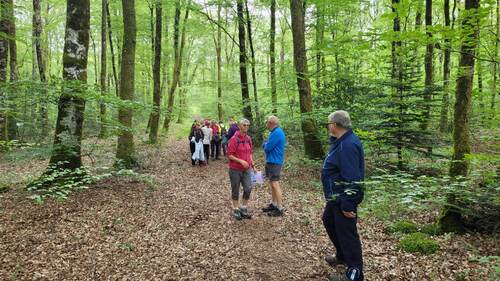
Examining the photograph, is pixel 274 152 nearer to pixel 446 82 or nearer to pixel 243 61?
pixel 446 82

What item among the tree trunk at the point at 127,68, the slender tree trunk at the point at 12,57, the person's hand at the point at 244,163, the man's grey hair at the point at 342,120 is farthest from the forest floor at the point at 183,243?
the slender tree trunk at the point at 12,57

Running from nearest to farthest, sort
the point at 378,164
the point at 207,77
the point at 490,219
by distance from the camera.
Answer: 1. the point at 490,219
2. the point at 378,164
3. the point at 207,77

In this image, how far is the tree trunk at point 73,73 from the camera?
24.6 feet

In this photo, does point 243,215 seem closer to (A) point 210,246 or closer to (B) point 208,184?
(A) point 210,246

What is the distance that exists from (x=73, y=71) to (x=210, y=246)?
5.59 meters

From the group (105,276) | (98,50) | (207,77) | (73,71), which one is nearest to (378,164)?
(105,276)

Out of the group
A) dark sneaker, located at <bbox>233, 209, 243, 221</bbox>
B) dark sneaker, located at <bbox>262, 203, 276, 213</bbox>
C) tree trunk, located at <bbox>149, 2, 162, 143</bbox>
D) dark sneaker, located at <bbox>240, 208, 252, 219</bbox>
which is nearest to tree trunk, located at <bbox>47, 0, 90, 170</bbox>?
dark sneaker, located at <bbox>233, 209, 243, 221</bbox>

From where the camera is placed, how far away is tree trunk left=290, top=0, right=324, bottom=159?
11289 millimetres

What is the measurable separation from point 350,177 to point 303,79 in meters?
7.84

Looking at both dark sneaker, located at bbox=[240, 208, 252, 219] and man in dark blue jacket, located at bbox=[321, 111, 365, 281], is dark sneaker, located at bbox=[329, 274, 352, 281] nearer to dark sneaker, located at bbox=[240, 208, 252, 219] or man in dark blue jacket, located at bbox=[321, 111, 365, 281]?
man in dark blue jacket, located at bbox=[321, 111, 365, 281]

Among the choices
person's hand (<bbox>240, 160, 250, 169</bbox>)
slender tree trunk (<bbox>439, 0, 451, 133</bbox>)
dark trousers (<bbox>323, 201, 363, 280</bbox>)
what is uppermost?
slender tree trunk (<bbox>439, 0, 451, 133</bbox>)

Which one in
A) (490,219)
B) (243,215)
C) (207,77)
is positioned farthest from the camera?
(207,77)

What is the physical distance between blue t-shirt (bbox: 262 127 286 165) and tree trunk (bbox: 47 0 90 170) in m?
4.51

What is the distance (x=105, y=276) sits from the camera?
4449 mm
